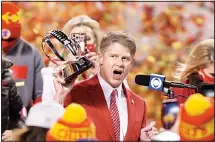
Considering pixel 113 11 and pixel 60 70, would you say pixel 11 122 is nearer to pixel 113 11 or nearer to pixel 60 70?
pixel 60 70

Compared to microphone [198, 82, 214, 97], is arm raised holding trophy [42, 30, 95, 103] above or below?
above

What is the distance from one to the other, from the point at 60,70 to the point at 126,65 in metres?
0.25

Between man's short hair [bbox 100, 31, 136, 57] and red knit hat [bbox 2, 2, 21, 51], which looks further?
red knit hat [bbox 2, 2, 21, 51]

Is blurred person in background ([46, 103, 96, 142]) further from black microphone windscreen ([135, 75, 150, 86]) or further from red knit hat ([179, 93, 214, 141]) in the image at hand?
black microphone windscreen ([135, 75, 150, 86])

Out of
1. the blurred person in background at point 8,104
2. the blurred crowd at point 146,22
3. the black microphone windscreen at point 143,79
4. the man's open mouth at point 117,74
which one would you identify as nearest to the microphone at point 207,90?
the black microphone windscreen at point 143,79

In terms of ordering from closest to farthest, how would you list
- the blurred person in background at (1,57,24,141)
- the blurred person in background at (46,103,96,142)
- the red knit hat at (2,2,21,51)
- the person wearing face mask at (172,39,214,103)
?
the blurred person in background at (46,103,96,142)
the person wearing face mask at (172,39,214,103)
the blurred person in background at (1,57,24,141)
the red knit hat at (2,2,21,51)

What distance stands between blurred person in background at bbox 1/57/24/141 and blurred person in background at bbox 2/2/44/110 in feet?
1.69

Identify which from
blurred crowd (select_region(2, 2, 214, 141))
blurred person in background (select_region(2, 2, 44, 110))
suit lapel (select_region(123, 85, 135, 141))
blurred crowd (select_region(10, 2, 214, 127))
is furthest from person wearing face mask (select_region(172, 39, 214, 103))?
blurred crowd (select_region(10, 2, 214, 127))

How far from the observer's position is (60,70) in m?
2.46

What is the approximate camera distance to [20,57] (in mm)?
3504

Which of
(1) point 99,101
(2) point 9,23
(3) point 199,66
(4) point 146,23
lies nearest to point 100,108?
(1) point 99,101

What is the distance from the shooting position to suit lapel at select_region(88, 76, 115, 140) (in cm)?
235

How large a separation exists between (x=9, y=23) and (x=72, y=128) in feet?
5.25

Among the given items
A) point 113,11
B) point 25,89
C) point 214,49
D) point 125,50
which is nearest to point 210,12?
point 113,11
